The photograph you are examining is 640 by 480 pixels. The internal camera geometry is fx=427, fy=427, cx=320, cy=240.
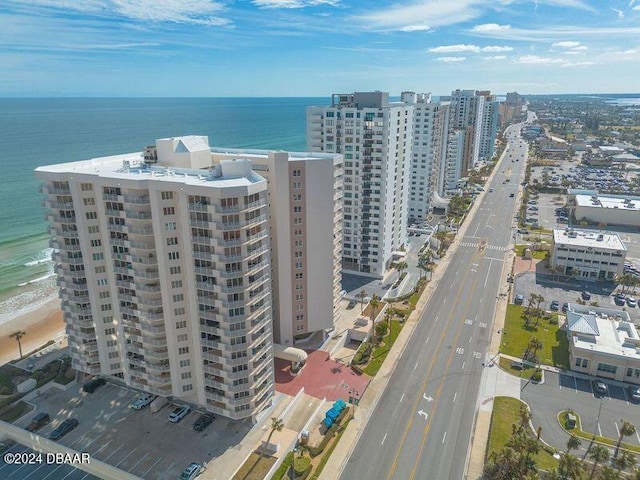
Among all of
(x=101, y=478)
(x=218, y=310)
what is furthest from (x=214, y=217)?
(x=101, y=478)

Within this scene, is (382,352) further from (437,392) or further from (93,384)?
(93,384)

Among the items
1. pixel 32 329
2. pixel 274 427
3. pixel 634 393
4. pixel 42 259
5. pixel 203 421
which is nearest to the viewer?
pixel 274 427

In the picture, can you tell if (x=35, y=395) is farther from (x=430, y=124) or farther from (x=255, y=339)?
(x=430, y=124)

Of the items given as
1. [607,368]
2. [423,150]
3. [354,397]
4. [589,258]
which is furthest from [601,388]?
[423,150]

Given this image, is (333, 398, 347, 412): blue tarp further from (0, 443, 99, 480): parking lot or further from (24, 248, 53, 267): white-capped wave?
(24, 248, 53, 267): white-capped wave

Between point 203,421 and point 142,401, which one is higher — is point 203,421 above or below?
below

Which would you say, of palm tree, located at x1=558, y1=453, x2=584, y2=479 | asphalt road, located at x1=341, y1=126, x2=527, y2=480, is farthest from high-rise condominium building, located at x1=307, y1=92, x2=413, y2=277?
palm tree, located at x1=558, y1=453, x2=584, y2=479
